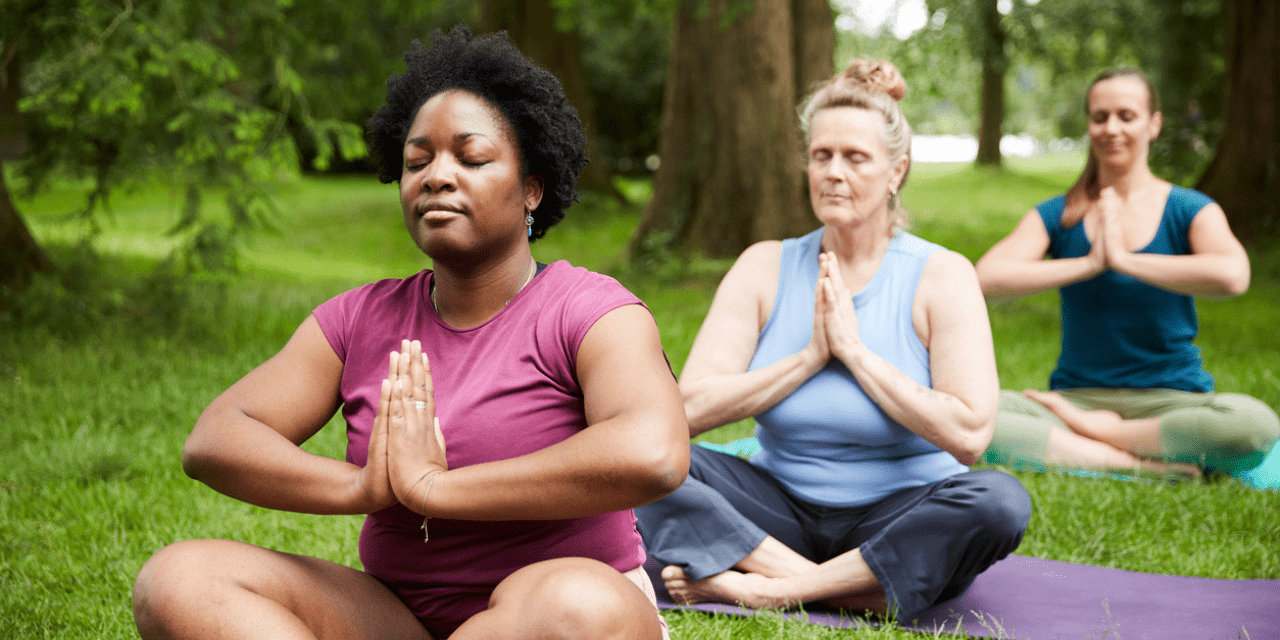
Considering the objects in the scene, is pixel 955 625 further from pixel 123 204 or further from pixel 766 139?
pixel 123 204

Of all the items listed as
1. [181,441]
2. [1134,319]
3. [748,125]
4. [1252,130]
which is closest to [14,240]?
[181,441]

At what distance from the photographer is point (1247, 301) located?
8578 millimetres

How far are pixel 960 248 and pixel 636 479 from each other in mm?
10424

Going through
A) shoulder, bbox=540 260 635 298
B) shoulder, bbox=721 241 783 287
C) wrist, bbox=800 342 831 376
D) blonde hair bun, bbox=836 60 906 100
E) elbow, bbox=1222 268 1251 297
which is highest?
blonde hair bun, bbox=836 60 906 100

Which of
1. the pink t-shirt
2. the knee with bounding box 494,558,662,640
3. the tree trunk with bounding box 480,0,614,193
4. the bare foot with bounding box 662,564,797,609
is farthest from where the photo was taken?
the tree trunk with bounding box 480,0,614,193

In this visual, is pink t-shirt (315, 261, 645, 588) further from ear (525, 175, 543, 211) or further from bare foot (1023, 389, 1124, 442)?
bare foot (1023, 389, 1124, 442)

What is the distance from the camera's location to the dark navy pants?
272 centimetres

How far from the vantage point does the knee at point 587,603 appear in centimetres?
171

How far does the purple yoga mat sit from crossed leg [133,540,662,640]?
123cm

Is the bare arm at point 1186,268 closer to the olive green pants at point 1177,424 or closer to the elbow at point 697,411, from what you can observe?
the olive green pants at point 1177,424

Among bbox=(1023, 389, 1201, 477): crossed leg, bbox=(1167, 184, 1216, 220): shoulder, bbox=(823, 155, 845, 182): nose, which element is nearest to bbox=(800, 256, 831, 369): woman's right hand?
bbox=(823, 155, 845, 182): nose

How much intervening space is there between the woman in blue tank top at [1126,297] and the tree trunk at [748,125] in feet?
13.9

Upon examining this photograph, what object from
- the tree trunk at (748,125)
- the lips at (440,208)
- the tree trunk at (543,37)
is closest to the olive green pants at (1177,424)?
the lips at (440,208)

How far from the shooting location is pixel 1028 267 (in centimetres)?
421
